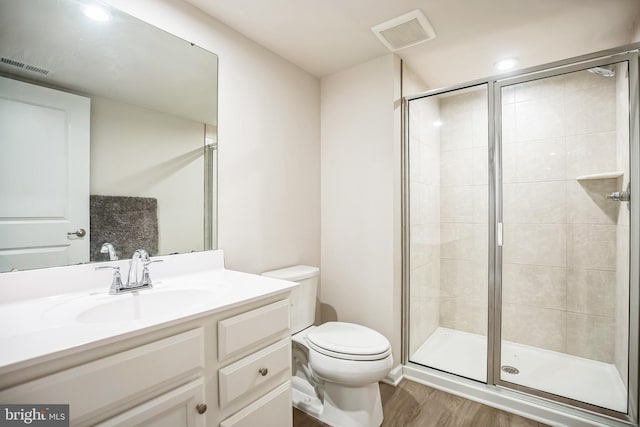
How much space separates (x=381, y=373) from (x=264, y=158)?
1.44 m

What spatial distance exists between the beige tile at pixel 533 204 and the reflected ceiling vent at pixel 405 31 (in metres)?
1.09

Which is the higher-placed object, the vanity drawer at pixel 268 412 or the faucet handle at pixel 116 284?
the faucet handle at pixel 116 284

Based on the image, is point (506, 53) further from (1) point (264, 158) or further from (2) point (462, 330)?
(2) point (462, 330)

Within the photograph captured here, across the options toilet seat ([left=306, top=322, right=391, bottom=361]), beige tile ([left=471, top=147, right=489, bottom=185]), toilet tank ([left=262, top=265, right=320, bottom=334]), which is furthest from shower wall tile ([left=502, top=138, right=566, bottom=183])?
toilet tank ([left=262, top=265, right=320, bottom=334])

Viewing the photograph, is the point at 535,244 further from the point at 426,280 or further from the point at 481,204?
the point at 426,280

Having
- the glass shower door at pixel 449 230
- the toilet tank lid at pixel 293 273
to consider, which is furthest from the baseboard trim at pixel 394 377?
the toilet tank lid at pixel 293 273

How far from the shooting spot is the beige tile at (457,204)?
2.26m

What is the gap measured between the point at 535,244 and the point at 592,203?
398mm

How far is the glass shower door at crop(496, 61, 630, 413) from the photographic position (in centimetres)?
173

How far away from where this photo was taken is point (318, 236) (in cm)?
250

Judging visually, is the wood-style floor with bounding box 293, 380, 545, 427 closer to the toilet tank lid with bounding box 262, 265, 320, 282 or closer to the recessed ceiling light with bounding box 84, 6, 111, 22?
the toilet tank lid with bounding box 262, 265, 320, 282

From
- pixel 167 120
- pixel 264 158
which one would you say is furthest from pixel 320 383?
pixel 167 120

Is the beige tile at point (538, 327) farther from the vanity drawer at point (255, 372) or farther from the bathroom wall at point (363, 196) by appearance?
the vanity drawer at point (255, 372)

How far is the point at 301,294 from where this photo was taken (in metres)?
1.97
